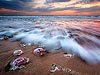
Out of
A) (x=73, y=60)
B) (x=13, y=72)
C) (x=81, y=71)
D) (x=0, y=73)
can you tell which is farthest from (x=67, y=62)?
(x=0, y=73)

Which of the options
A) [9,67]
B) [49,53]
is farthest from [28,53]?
[9,67]

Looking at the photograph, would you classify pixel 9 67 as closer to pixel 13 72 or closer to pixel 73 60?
pixel 13 72

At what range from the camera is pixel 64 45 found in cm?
661

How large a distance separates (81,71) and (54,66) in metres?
0.89

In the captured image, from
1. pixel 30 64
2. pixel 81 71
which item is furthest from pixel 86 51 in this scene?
pixel 30 64

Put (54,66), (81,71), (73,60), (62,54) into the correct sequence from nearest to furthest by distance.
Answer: (81,71) < (54,66) < (73,60) < (62,54)

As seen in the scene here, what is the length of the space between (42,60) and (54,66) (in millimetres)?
697

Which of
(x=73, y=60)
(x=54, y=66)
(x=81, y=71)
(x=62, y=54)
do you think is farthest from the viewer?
(x=62, y=54)

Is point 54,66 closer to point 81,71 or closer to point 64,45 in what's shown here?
point 81,71

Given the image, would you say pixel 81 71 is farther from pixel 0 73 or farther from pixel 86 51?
pixel 0 73

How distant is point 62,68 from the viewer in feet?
13.7

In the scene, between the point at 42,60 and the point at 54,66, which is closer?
the point at 54,66

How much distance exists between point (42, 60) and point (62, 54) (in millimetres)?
974

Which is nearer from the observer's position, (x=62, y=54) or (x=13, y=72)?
(x=13, y=72)
